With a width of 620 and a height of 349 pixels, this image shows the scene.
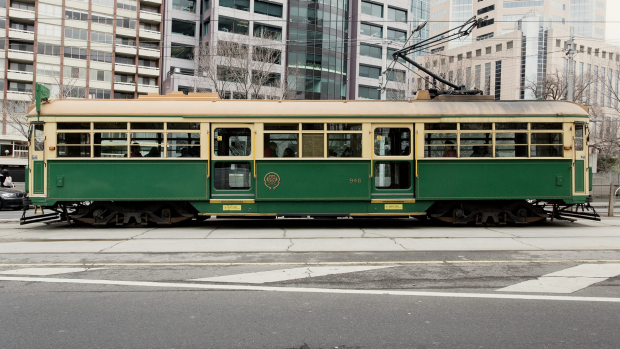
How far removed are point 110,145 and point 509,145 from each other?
31.5 ft

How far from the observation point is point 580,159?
11.5m

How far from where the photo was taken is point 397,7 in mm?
A: 61188

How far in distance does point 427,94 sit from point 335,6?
4617 centimetres

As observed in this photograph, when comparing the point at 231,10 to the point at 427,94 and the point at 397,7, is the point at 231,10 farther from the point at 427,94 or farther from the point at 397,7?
the point at 427,94

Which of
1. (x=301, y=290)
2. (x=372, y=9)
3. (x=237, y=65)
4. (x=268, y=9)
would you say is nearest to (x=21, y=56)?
(x=268, y=9)

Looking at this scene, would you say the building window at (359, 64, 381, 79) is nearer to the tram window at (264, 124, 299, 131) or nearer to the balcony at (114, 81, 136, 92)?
the balcony at (114, 81, 136, 92)

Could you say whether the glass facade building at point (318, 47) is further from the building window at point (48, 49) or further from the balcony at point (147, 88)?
the building window at point (48, 49)

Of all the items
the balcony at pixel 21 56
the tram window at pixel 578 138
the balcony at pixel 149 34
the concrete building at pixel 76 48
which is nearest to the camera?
the tram window at pixel 578 138

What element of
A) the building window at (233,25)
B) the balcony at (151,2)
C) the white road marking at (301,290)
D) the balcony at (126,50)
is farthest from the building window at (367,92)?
the white road marking at (301,290)

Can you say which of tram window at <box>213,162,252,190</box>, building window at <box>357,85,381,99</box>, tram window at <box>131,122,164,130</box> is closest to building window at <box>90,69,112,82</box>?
building window at <box>357,85,381,99</box>

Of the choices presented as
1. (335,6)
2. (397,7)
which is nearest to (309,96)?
(335,6)

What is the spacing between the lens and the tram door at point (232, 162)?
11.2m

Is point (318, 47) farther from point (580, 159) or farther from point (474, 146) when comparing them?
point (580, 159)

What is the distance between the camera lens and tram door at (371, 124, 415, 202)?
11344 mm
